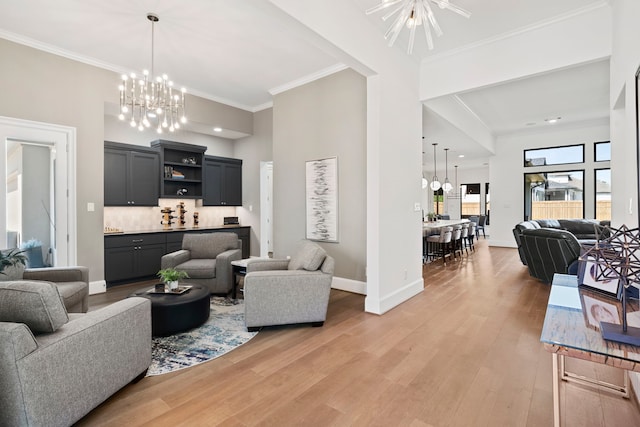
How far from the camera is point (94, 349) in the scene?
6.15 ft

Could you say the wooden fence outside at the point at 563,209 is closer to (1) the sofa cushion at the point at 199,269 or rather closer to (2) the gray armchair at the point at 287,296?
(2) the gray armchair at the point at 287,296

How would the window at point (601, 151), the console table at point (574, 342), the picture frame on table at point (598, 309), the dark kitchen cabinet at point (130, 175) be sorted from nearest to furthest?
the console table at point (574, 342)
the picture frame on table at point (598, 309)
the dark kitchen cabinet at point (130, 175)
the window at point (601, 151)

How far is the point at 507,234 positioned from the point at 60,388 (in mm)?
10584

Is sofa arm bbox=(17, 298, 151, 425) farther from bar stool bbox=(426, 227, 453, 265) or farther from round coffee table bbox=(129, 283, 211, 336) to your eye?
bar stool bbox=(426, 227, 453, 265)

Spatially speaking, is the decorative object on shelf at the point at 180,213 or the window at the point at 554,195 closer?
the decorative object on shelf at the point at 180,213

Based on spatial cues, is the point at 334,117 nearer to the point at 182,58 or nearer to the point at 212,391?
the point at 182,58

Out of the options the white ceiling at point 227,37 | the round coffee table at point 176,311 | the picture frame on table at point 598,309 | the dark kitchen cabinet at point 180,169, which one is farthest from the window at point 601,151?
the round coffee table at point 176,311

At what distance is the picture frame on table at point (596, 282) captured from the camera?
172 centimetres

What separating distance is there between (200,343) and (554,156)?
10241 mm

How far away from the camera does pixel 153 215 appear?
6.11 metres

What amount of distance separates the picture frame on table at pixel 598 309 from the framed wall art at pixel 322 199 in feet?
10.7

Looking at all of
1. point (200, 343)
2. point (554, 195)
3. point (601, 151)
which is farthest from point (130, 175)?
point (601, 151)

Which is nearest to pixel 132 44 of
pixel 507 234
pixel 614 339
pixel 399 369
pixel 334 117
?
pixel 334 117

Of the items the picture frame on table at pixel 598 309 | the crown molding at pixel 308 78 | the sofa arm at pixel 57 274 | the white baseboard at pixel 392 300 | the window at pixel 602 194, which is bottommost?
the white baseboard at pixel 392 300
